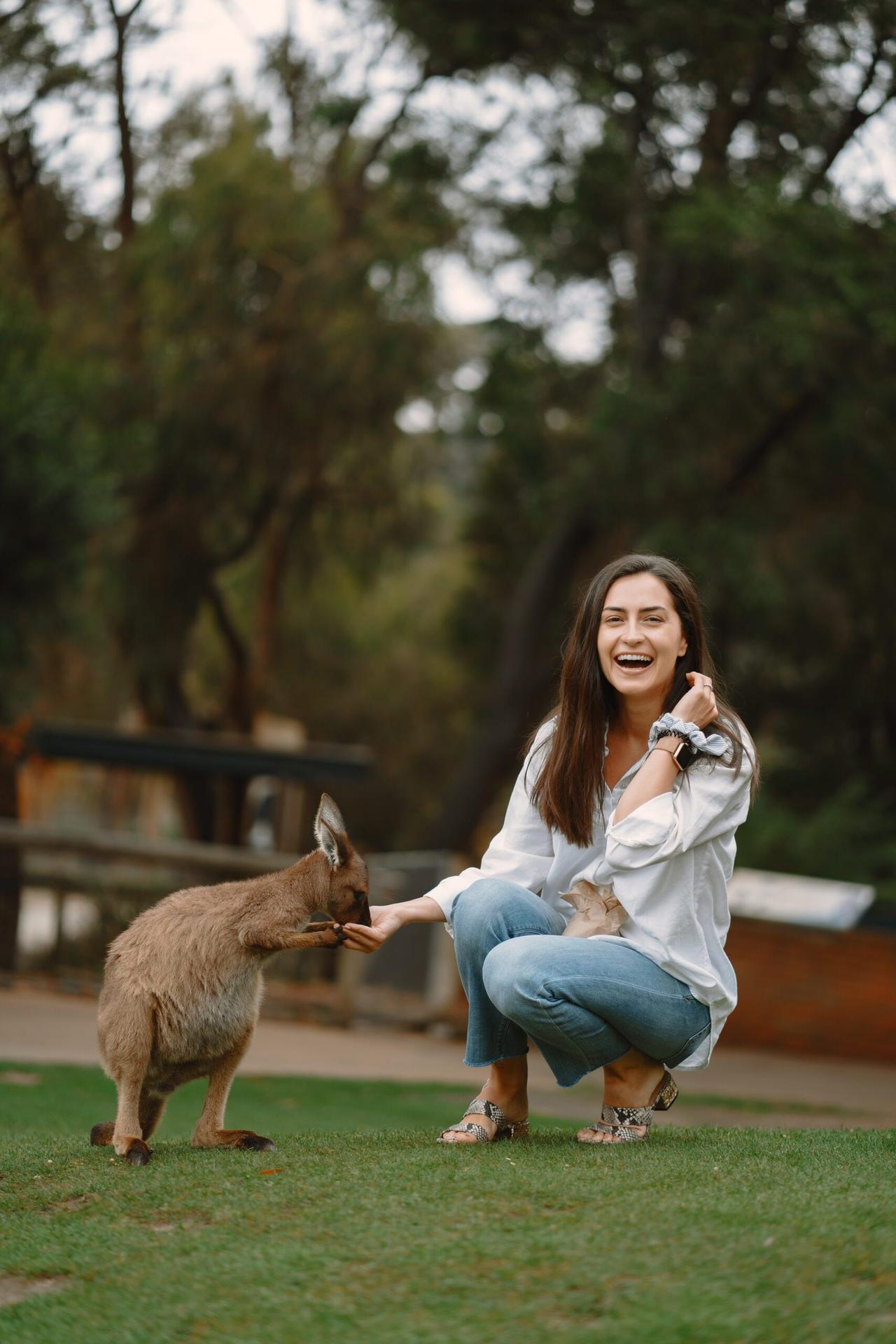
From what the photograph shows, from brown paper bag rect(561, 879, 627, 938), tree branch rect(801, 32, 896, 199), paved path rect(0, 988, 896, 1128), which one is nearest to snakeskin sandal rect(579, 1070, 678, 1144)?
brown paper bag rect(561, 879, 627, 938)

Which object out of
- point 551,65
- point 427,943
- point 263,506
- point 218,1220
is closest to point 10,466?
point 263,506

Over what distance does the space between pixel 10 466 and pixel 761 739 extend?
1238 cm

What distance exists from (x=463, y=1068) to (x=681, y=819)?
8.56 metres

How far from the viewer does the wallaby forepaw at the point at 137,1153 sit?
4172 millimetres

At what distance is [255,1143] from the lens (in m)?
4.38

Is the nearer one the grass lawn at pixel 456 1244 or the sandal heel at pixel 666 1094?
the grass lawn at pixel 456 1244

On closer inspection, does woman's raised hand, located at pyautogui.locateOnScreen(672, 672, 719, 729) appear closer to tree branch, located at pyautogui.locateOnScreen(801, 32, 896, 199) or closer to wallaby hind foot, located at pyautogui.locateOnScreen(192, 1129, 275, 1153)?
wallaby hind foot, located at pyautogui.locateOnScreen(192, 1129, 275, 1153)

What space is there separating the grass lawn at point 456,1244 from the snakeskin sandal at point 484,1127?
0.32ft

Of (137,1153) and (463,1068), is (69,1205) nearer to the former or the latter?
(137,1153)

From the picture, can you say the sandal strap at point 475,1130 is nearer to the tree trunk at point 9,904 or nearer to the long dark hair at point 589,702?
the long dark hair at point 589,702

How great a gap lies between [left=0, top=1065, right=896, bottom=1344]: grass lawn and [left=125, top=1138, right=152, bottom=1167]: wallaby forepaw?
40 mm

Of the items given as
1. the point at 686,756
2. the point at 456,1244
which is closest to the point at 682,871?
the point at 686,756

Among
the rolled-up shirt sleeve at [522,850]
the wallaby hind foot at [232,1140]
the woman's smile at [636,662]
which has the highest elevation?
the woman's smile at [636,662]

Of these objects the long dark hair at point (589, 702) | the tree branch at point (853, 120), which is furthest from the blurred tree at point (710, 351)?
the long dark hair at point (589, 702)
